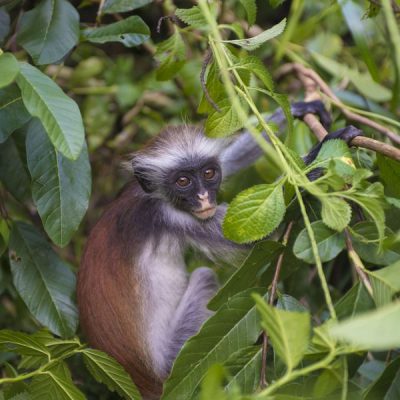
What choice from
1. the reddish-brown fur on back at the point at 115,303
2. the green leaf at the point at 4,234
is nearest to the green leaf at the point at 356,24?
the reddish-brown fur on back at the point at 115,303

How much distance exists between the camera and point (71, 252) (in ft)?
20.0

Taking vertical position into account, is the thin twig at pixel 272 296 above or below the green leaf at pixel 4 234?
above

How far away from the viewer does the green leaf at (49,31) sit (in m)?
3.40

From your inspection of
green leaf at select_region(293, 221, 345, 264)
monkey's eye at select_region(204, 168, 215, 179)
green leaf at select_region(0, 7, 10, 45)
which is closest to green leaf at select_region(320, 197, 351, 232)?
green leaf at select_region(293, 221, 345, 264)

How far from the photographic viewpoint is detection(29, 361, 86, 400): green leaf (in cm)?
268

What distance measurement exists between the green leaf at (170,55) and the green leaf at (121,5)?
0.24 metres

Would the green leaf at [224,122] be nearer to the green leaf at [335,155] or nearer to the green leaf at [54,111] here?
the green leaf at [335,155]

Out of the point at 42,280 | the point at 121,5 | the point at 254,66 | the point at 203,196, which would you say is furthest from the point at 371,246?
the point at 121,5

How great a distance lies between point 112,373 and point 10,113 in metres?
1.26

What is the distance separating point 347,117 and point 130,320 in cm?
173

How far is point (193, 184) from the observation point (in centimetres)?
418

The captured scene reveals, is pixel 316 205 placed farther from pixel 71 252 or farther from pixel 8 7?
pixel 71 252

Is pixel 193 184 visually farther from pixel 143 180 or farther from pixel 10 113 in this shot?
pixel 10 113

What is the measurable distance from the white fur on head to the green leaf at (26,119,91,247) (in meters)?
0.92
